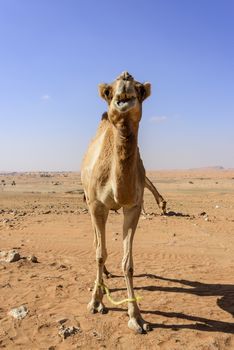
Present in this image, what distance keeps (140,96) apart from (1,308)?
12.1ft

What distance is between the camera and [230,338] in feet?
16.4

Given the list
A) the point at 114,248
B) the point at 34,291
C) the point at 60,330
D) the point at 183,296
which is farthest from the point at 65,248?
the point at 60,330

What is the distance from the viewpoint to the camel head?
418cm

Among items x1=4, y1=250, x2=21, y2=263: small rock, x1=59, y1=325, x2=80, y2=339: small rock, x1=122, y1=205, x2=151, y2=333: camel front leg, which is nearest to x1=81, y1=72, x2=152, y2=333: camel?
x1=122, y1=205, x2=151, y2=333: camel front leg

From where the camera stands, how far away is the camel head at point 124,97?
4180mm

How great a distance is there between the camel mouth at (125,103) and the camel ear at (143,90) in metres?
0.22

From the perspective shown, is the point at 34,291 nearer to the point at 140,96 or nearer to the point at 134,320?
the point at 134,320

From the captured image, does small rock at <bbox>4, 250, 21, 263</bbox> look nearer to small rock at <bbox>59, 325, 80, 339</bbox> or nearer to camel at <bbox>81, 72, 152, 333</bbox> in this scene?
camel at <bbox>81, 72, 152, 333</bbox>

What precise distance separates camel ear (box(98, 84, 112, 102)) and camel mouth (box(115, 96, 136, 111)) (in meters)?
0.28

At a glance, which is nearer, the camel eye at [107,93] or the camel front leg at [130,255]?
the camel eye at [107,93]

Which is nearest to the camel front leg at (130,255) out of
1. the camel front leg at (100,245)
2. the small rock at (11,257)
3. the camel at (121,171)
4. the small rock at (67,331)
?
the camel at (121,171)

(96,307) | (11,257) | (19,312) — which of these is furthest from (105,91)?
(11,257)

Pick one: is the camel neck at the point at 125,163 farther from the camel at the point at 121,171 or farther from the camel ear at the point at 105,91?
the camel ear at the point at 105,91

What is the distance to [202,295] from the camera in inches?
263
